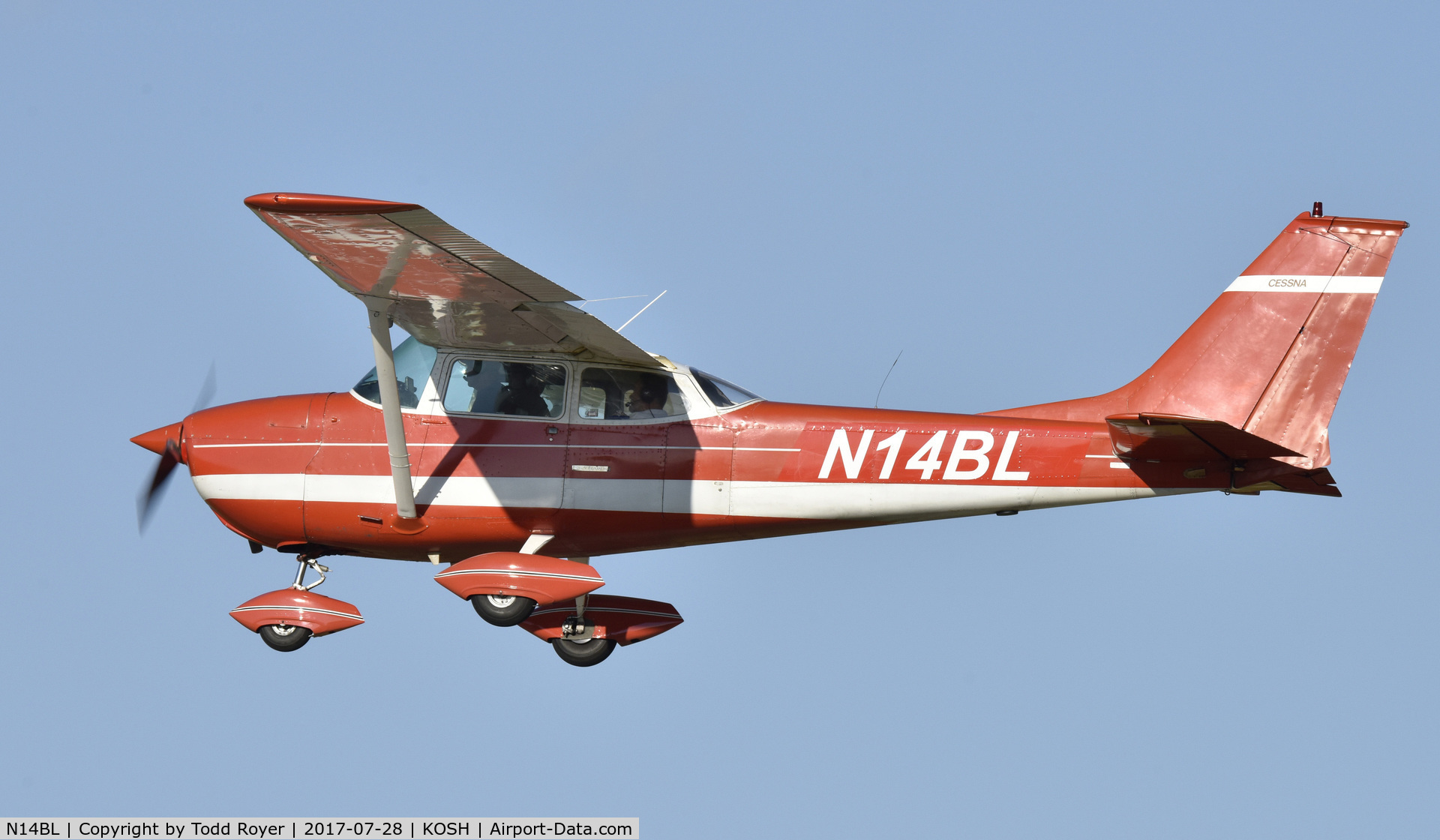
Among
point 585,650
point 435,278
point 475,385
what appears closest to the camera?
point 435,278

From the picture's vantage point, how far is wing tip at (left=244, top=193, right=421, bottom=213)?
10.2 metres

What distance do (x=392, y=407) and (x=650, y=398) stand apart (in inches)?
79.8

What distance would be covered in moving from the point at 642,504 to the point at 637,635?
1.86 metres

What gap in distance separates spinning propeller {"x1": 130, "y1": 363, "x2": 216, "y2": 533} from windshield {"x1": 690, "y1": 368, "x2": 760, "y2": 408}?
435 cm

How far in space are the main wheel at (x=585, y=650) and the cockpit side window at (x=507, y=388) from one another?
2438 mm

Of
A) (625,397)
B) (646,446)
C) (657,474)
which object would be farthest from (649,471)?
(625,397)

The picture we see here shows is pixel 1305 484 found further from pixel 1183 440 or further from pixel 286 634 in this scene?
pixel 286 634

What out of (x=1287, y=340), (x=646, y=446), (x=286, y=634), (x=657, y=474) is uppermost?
(x=1287, y=340)

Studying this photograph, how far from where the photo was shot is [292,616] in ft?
43.6

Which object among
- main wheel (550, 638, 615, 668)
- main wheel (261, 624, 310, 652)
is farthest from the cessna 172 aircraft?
main wheel (550, 638, 615, 668)

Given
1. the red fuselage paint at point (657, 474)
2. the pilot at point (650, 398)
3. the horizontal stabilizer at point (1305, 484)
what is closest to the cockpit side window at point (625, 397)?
the pilot at point (650, 398)

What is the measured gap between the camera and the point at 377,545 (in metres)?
13.4

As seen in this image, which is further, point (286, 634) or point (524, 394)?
point (286, 634)

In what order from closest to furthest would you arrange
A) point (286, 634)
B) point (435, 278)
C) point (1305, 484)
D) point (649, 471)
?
point (435, 278)
point (1305, 484)
point (649, 471)
point (286, 634)
